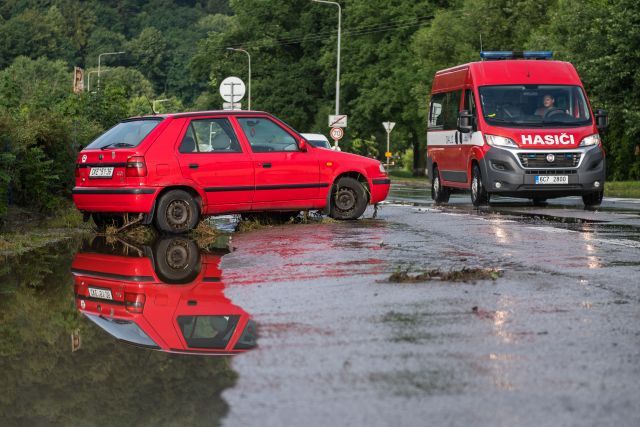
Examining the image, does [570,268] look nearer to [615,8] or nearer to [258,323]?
[258,323]

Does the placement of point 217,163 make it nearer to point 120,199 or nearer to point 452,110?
point 120,199

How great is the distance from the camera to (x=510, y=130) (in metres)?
21.6

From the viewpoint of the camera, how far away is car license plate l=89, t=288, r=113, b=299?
9.57 meters

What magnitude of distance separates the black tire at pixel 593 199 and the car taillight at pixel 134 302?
1414 cm

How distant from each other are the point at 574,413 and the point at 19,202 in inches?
571

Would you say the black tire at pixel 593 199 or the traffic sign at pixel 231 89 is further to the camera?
the traffic sign at pixel 231 89

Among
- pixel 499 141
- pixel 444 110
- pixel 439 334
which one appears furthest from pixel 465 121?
pixel 439 334

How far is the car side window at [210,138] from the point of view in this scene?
16.5m

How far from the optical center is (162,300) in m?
9.12

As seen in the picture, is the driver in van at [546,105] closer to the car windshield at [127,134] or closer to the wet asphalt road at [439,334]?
the car windshield at [127,134]

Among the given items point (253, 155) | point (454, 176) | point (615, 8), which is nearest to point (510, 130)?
point (454, 176)

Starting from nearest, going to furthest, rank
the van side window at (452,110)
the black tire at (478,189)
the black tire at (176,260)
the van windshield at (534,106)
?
the black tire at (176,260) < the van windshield at (534,106) < the black tire at (478,189) < the van side window at (452,110)

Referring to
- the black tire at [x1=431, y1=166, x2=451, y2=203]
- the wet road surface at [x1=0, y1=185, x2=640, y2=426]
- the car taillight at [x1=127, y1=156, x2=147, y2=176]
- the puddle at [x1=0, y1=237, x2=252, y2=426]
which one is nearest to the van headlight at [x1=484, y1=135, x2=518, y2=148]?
the black tire at [x1=431, y1=166, x2=451, y2=203]

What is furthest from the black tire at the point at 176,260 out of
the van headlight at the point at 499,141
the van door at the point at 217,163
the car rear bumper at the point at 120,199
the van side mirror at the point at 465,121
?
the van side mirror at the point at 465,121
